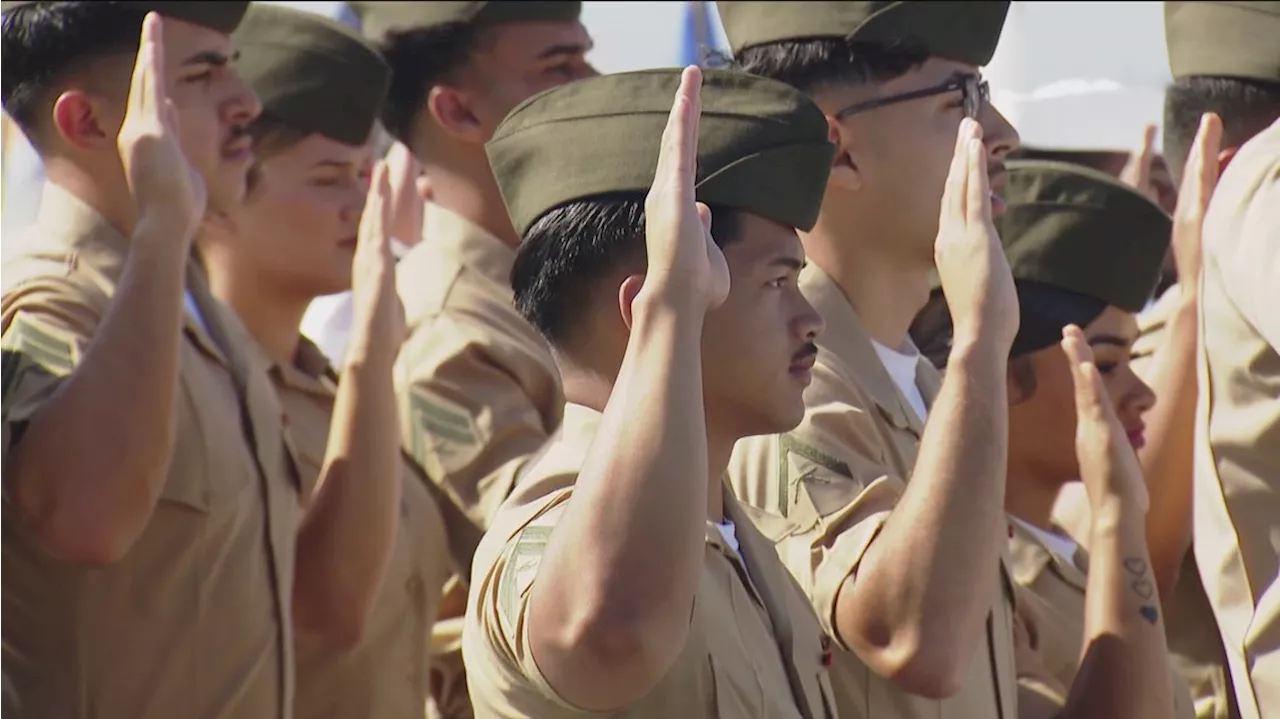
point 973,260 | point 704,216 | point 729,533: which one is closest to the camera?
point 704,216

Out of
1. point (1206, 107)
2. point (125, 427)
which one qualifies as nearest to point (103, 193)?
point (125, 427)

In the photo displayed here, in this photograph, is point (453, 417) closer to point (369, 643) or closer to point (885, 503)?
point (369, 643)

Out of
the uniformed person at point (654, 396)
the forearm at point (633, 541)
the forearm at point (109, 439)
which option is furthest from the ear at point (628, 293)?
the forearm at point (109, 439)

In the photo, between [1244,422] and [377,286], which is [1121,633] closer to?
[1244,422]

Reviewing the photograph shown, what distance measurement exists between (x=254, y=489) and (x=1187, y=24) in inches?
81.6

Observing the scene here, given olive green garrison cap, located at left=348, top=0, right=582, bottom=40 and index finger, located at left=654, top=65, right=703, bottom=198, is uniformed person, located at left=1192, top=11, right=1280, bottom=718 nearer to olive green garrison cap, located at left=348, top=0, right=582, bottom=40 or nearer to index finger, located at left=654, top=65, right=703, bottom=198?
index finger, located at left=654, top=65, right=703, bottom=198

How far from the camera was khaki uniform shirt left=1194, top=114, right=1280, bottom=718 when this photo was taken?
3.62 metres

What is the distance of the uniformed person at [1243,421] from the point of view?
361 centimetres

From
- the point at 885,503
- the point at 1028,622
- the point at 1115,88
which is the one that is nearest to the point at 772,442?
the point at 885,503

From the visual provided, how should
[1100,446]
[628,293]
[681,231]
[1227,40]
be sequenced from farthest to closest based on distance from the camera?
1. [1227,40]
2. [1100,446]
3. [628,293]
4. [681,231]

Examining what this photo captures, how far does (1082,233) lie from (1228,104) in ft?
1.40

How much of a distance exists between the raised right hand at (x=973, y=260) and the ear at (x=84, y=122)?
148 cm

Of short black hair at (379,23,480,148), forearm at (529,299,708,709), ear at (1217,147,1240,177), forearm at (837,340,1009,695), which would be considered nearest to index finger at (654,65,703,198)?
forearm at (529,299,708,709)

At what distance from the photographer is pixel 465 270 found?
4938 mm
